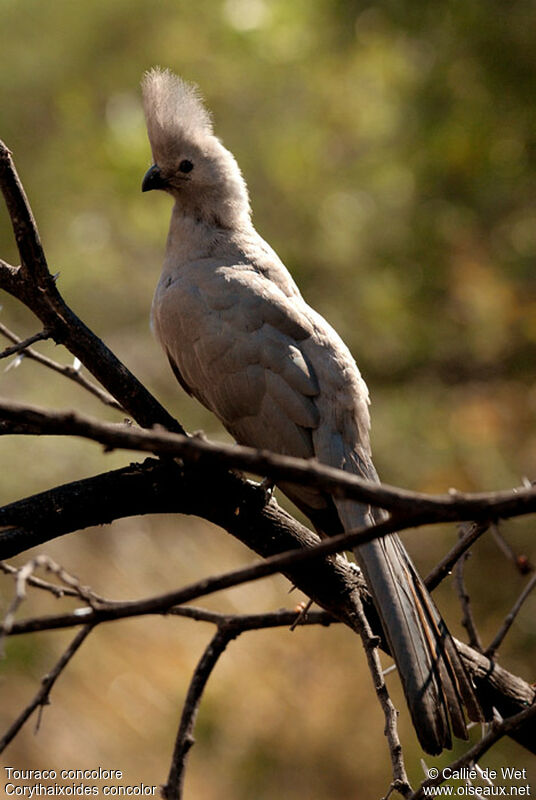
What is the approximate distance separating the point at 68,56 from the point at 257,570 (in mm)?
4222

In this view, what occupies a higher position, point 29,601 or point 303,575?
point 29,601

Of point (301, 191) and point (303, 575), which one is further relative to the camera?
point (301, 191)

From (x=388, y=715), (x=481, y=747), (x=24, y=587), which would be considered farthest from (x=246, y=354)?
(x=24, y=587)

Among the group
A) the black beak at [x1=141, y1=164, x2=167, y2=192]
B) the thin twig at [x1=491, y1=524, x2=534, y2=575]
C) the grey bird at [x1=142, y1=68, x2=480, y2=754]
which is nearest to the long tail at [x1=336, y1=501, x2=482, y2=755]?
the grey bird at [x1=142, y1=68, x2=480, y2=754]

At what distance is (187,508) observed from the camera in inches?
71.3

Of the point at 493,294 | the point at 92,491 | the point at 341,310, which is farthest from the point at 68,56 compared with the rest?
the point at 92,491

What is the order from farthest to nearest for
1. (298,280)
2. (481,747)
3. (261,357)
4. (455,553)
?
(298,280), (261,357), (455,553), (481,747)

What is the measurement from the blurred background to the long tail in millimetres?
1789

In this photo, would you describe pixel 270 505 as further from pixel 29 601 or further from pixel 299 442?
pixel 29 601

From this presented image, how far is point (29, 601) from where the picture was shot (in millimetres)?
4434

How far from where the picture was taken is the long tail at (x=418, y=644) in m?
1.55

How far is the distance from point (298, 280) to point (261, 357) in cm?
191

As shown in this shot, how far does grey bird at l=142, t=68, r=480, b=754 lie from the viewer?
5.83ft

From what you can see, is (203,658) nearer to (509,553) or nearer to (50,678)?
(50,678)
